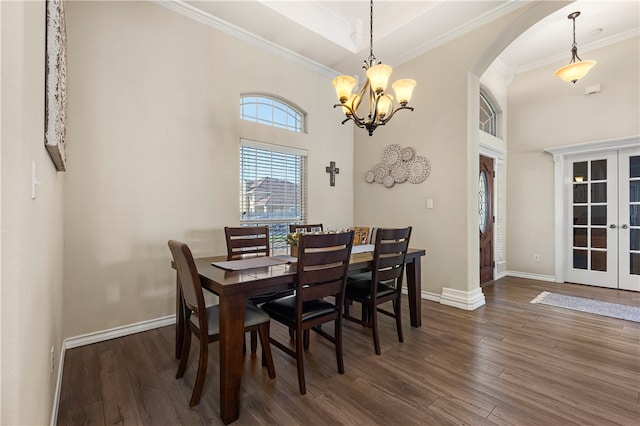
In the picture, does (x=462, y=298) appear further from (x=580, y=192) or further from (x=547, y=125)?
(x=547, y=125)

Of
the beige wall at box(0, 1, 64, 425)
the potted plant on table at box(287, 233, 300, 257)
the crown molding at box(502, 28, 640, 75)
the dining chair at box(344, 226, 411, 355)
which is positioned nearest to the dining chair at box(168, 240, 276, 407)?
the potted plant on table at box(287, 233, 300, 257)

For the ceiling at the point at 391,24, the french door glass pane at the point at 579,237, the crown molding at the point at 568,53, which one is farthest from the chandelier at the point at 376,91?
the french door glass pane at the point at 579,237

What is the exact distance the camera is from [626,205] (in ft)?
14.0

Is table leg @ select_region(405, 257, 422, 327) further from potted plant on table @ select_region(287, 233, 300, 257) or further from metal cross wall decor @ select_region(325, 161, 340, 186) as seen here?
metal cross wall decor @ select_region(325, 161, 340, 186)

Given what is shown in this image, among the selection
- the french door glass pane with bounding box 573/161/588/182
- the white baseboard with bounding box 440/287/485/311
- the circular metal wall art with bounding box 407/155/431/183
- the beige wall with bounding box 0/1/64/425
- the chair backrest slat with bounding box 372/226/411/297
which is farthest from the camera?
the french door glass pane with bounding box 573/161/588/182

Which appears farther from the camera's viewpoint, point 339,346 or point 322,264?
point 339,346

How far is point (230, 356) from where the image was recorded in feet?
5.49

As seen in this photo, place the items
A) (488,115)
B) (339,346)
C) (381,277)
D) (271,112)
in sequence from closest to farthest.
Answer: (339,346), (381,277), (271,112), (488,115)

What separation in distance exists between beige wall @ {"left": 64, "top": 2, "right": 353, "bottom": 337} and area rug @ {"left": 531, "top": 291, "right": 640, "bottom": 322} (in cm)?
413

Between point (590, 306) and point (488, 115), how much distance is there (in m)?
3.16

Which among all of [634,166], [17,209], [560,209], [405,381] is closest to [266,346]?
[405,381]

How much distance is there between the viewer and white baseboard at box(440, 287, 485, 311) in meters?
3.47

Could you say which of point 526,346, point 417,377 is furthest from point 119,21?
point 526,346

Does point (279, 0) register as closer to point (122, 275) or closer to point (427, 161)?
point (427, 161)
